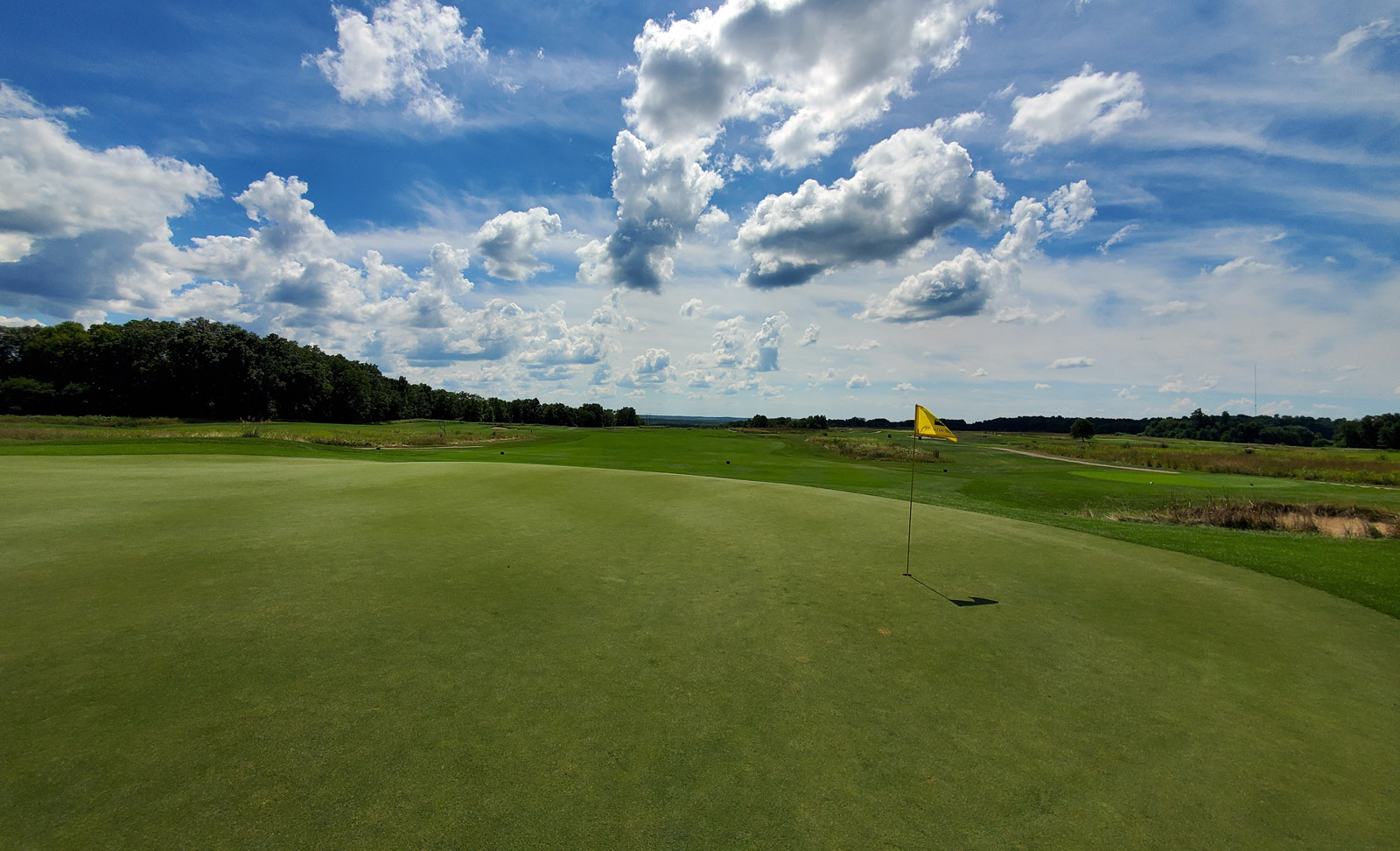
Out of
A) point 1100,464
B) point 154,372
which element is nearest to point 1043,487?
point 1100,464

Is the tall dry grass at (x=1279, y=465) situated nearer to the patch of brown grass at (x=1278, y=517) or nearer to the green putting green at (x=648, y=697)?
the patch of brown grass at (x=1278, y=517)

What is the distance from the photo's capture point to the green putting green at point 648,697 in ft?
11.0

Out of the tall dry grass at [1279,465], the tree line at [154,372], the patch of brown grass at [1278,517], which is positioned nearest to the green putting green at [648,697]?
the patch of brown grass at [1278,517]

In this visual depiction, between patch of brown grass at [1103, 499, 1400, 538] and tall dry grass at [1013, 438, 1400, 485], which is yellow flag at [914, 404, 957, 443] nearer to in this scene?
patch of brown grass at [1103, 499, 1400, 538]

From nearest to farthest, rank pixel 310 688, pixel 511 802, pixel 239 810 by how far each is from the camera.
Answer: pixel 239 810
pixel 511 802
pixel 310 688

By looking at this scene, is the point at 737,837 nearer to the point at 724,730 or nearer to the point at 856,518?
the point at 724,730

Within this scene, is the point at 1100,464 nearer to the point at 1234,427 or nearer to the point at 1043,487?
the point at 1043,487

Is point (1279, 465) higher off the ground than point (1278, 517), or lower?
higher

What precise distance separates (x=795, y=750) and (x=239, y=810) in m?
3.71

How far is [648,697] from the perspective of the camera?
15.6 ft

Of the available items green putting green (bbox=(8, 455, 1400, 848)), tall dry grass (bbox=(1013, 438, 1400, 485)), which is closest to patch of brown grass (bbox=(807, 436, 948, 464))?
tall dry grass (bbox=(1013, 438, 1400, 485))

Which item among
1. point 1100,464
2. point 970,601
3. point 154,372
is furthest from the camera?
point 154,372

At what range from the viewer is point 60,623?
537 centimetres

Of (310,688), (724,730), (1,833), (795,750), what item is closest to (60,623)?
(310,688)
